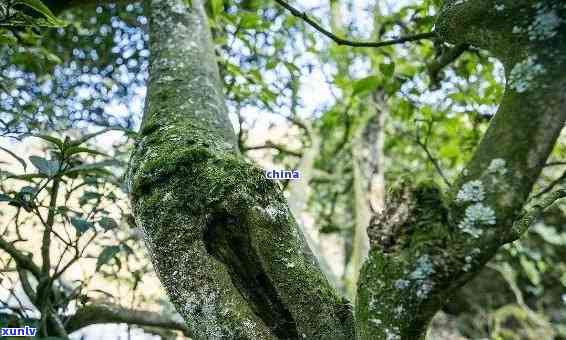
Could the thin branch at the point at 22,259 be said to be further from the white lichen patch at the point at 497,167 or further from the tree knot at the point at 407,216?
the white lichen patch at the point at 497,167

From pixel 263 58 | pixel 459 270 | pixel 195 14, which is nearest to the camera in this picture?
pixel 459 270

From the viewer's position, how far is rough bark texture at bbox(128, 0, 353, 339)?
1.06 metres

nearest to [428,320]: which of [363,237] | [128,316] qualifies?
[128,316]

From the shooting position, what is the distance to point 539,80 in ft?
2.67

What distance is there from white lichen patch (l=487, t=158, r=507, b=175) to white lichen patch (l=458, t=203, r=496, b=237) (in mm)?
63

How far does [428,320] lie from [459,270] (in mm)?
125

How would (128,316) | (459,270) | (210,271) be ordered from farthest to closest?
(128,316) < (210,271) < (459,270)

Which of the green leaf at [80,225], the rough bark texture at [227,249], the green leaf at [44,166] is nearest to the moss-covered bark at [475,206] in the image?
the rough bark texture at [227,249]

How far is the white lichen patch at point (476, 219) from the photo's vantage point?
789 millimetres

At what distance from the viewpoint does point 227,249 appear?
1.13m

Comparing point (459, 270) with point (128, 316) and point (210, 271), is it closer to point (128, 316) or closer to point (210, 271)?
point (210, 271)

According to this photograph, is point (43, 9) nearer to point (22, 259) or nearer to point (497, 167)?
point (22, 259)

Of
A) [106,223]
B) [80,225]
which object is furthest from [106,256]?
[80,225]

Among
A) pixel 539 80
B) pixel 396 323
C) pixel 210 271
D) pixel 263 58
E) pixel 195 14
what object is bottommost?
pixel 396 323
